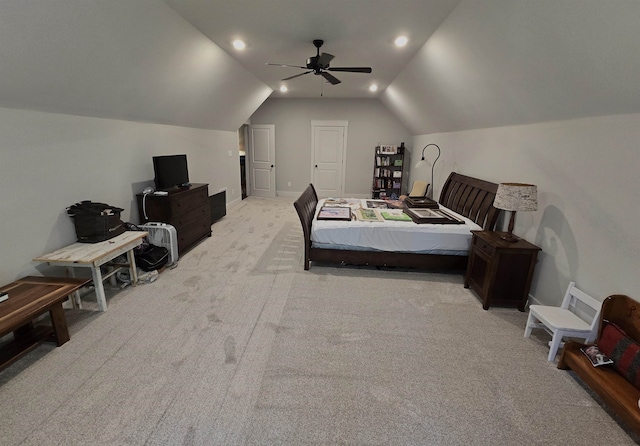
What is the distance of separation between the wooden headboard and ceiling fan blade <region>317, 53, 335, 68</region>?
249 centimetres

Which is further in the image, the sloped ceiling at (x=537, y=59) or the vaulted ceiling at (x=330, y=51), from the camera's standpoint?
the vaulted ceiling at (x=330, y=51)

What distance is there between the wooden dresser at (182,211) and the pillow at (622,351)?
13.8ft

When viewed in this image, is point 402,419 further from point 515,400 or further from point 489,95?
point 489,95

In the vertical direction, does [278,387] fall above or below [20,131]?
below

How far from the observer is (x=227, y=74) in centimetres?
430

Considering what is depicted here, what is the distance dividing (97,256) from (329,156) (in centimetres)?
622

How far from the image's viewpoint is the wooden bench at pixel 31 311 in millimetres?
1856

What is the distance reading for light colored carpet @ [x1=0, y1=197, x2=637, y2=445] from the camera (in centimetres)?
154

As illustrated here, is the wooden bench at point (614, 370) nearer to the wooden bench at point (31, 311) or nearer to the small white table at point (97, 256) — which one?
the wooden bench at point (31, 311)

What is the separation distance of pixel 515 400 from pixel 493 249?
4.26 ft

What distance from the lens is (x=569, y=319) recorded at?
210 cm

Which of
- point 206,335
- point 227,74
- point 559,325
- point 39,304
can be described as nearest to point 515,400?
point 559,325

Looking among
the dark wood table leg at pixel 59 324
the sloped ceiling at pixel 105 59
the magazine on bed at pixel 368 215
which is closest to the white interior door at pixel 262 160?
the sloped ceiling at pixel 105 59

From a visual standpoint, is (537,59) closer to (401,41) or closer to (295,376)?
(401,41)
